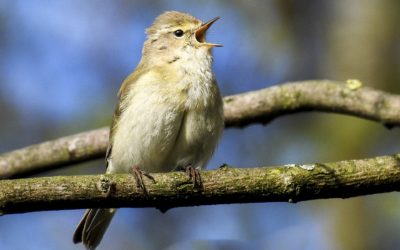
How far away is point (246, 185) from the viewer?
3693 millimetres

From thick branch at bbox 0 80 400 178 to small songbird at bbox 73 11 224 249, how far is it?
0.35 m

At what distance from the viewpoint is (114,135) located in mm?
5473

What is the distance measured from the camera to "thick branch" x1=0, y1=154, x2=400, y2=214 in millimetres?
3629

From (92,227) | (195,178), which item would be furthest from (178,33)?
(195,178)

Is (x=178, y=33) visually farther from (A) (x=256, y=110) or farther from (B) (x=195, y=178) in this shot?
(B) (x=195, y=178)

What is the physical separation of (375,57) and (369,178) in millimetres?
5260

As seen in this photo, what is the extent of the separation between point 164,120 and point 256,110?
1071mm

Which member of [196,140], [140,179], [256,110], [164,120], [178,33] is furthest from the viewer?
[178,33]

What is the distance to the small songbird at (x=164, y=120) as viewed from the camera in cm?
505

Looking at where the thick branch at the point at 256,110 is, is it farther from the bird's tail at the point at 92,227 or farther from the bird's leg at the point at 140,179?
the bird's leg at the point at 140,179

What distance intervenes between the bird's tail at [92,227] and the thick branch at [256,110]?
50 centimetres

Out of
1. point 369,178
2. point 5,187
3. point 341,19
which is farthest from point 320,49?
point 5,187

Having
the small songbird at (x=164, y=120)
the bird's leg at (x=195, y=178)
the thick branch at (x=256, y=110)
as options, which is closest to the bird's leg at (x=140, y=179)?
the bird's leg at (x=195, y=178)

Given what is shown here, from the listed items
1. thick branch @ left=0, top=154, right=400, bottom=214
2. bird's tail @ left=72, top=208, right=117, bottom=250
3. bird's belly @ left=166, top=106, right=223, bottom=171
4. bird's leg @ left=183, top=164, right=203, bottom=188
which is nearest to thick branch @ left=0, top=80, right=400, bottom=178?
bird's tail @ left=72, top=208, right=117, bottom=250
